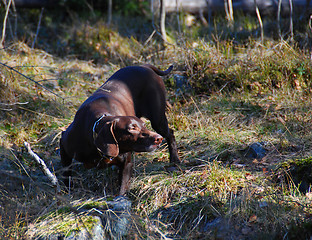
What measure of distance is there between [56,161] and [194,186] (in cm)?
191

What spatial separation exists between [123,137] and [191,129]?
6.16 ft

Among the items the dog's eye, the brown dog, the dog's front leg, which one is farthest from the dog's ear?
the dog's front leg

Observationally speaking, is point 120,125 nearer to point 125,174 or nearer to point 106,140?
point 106,140

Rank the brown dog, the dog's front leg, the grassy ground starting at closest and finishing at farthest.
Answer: the grassy ground
the brown dog
the dog's front leg

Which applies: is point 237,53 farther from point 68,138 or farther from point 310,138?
point 68,138

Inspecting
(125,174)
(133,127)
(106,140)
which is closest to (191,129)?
(125,174)

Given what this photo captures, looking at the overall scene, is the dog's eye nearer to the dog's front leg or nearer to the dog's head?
the dog's head

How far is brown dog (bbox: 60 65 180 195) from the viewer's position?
373 cm

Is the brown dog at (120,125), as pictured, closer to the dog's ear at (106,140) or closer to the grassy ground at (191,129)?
the dog's ear at (106,140)

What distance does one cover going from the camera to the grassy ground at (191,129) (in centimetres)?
356

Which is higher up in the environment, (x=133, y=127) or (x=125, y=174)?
(x=133, y=127)

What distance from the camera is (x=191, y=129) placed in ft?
17.9

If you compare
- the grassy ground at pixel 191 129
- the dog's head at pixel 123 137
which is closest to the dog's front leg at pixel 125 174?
the grassy ground at pixel 191 129

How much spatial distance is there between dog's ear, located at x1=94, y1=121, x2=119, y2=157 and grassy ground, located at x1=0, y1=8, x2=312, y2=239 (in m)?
0.54
